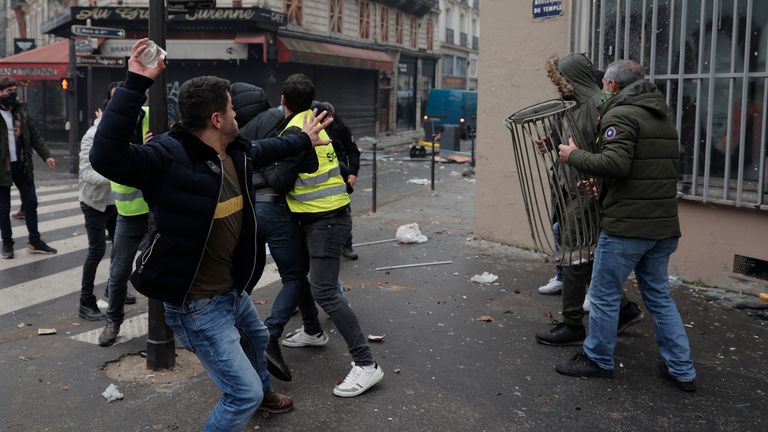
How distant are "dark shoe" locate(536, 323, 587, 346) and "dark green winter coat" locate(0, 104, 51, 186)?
6175 millimetres

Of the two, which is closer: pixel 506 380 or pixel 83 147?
pixel 506 380

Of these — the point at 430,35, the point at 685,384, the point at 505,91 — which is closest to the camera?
the point at 685,384

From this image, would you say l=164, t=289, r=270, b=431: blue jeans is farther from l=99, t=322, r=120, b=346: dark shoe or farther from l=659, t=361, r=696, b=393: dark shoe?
l=659, t=361, r=696, b=393: dark shoe

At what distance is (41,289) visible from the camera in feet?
22.4

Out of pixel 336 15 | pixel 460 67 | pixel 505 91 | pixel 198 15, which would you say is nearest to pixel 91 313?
pixel 505 91

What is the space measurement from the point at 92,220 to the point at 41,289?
1546mm

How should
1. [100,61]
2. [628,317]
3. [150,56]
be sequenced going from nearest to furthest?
[150,56] → [628,317] → [100,61]

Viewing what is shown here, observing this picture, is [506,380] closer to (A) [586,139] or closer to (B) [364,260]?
(A) [586,139]

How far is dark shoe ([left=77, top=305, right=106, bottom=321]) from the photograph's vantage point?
577cm

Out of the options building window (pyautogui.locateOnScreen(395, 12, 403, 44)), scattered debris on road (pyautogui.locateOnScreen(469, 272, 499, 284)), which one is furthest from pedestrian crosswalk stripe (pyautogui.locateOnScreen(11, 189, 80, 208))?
building window (pyautogui.locateOnScreen(395, 12, 403, 44))

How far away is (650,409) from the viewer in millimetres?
3986

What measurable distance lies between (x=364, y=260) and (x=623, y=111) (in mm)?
4107

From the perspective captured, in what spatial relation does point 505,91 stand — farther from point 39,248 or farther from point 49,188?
Result: point 49,188

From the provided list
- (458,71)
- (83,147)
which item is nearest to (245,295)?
(83,147)
